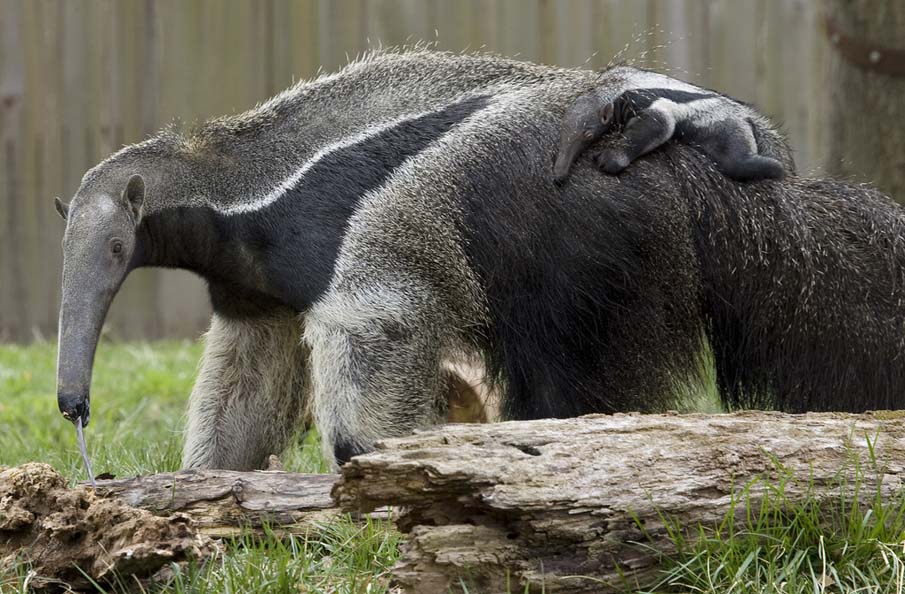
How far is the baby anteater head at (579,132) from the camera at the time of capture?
521 cm

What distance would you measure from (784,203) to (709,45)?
613cm

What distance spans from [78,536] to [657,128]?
9.59ft

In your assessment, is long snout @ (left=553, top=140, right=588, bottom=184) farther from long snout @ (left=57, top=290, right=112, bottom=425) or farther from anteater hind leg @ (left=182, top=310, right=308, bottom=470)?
long snout @ (left=57, top=290, right=112, bottom=425)

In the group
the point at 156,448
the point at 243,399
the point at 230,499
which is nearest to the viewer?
the point at 230,499

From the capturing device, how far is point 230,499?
14.3 feet

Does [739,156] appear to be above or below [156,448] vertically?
above

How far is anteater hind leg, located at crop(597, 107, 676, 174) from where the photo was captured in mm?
5262

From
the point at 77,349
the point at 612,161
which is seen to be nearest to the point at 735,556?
the point at 612,161

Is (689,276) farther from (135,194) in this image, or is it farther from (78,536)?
(78,536)

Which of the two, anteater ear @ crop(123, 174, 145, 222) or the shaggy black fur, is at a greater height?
anteater ear @ crop(123, 174, 145, 222)

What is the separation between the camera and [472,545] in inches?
138

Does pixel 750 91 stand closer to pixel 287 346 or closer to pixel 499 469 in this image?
pixel 287 346

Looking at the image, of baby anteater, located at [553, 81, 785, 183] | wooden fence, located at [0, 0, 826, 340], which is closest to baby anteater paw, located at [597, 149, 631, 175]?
baby anteater, located at [553, 81, 785, 183]

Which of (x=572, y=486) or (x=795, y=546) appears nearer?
(x=572, y=486)
